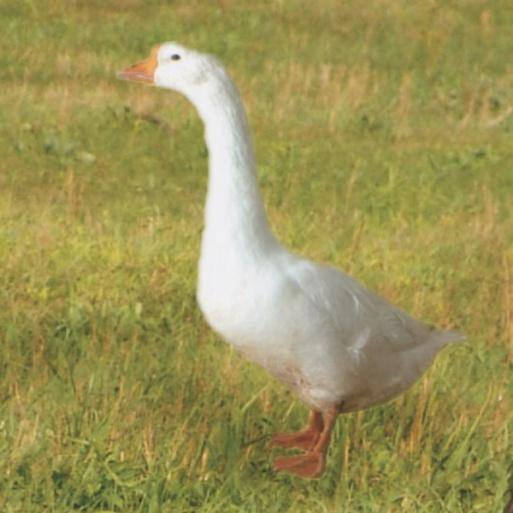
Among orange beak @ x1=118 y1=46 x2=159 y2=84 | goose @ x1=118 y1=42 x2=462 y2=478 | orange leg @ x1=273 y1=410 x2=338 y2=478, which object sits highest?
orange beak @ x1=118 y1=46 x2=159 y2=84

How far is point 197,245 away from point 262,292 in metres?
5.01

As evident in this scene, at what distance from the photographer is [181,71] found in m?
5.99

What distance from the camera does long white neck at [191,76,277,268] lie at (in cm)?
581

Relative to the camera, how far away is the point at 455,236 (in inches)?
468

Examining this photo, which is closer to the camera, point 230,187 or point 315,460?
point 230,187

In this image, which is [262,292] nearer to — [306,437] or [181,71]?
[181,71]

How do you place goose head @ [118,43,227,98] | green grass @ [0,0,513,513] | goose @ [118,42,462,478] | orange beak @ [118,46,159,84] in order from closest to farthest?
1. goose @ [118,42,462,478]
2. goose head @ [118,43,227,98]
3. orange beak @ [118,46,159,84]
4. green grass @ [0,0,513,513]

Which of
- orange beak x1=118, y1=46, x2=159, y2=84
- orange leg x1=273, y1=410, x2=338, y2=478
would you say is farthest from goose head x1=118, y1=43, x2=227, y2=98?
orange leg x1=273, y1=410, x2=338, y2=478

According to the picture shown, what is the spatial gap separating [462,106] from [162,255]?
9.98 metres

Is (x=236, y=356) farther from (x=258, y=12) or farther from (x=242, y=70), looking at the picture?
(x=258, y=12)

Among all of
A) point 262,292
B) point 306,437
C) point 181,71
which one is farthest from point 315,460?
point 181,71

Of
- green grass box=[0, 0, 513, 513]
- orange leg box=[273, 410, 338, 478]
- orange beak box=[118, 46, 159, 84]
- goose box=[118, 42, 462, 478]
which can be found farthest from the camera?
green grass box=[0, 0, 513, 513]

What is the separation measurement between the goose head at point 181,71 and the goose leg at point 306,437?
1371 mm

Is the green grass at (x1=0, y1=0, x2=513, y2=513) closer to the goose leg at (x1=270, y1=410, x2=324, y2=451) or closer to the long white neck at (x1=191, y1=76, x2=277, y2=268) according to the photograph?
the goose leg at (x1=270, y1=410, x2=324, y2=451)
